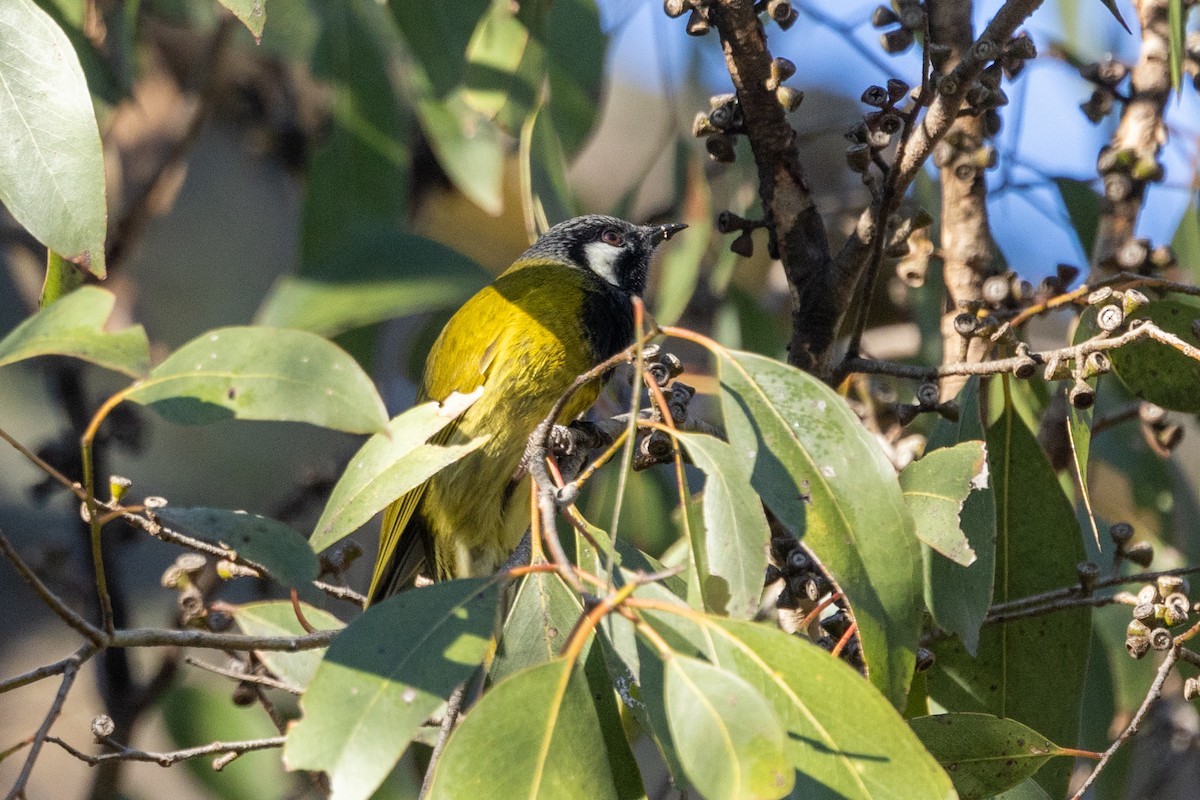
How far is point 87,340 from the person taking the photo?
4.05ft

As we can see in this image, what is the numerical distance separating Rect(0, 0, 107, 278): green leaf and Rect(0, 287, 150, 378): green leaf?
0.26 metres

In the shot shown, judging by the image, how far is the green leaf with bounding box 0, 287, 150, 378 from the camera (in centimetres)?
120

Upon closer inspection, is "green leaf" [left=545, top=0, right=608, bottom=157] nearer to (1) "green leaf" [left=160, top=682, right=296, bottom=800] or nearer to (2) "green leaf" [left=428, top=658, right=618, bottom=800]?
(1) "green leaf" [left=160, top=682, right=296, bottom=800]

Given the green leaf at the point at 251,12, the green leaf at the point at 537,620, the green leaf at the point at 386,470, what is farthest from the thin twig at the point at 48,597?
the green leaf at the point at 251,12

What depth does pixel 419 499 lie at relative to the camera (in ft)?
7.81

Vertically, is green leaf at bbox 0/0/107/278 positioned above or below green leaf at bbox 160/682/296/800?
above

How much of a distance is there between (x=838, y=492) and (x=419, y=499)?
1.13 m

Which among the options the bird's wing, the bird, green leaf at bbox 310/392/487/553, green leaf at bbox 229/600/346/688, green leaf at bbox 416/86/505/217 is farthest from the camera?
green leaf at bbox 416/86/505/217

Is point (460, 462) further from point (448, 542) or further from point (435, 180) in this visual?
point (435, 180)

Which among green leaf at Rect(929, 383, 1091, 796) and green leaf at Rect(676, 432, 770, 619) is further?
green leaf at Rect(929, 383, 1091, 796)

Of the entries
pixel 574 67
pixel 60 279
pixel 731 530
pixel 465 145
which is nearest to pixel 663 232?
pixel 574 67

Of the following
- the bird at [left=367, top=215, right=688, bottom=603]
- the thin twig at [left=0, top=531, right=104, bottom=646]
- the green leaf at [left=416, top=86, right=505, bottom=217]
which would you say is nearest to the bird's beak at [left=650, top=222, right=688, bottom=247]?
the bird at [left=367, top=215, right=688, bottom=603]

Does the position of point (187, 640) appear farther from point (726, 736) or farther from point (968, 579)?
point (968, 579)

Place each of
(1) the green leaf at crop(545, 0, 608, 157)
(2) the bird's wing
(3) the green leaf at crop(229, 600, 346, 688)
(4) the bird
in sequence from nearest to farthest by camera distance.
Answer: (3) the green leaf at crop(229, 600, 346, 688), (2) the bird's wing, (4) the bird, (1) the green leaf at crop(545, 0, 608, 157)
